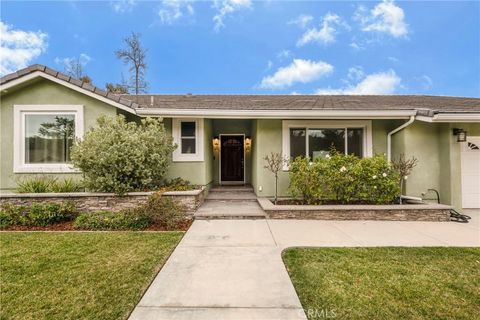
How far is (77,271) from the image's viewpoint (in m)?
3.60

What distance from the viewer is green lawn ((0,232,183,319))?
273 centimetres

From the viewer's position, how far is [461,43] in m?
15.5

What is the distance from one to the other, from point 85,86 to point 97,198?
3.54 m

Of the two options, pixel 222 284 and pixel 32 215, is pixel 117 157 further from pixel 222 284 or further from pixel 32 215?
pixel 222 284

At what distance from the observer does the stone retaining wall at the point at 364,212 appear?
262 inches

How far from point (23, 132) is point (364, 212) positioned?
1043 centimetres

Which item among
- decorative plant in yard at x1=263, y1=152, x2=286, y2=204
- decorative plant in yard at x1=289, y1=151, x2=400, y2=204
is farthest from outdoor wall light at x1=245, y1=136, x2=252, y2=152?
decorative plant in yard at x1=289, y1=151, x2=400, y2=204

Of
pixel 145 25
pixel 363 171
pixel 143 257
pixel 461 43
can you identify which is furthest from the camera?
pixel 145 25

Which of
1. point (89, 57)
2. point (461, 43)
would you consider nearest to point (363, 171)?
point (461, 43)

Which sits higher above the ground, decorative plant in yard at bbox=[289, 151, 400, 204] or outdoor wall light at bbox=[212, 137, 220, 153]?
outdoor wall light at bbox=[212, 137, 220, 153]

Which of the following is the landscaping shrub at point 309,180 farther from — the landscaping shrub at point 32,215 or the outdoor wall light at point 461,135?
the landscaping shrub at point 32,215

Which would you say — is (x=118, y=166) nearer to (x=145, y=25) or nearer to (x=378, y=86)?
(x=145, y=25)

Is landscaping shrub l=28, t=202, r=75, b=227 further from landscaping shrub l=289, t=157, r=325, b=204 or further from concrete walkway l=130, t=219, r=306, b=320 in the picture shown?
landscaping shrub l=289, t=157, r=325, b=204

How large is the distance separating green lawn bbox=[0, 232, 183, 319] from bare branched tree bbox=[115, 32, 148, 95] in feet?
59.7
